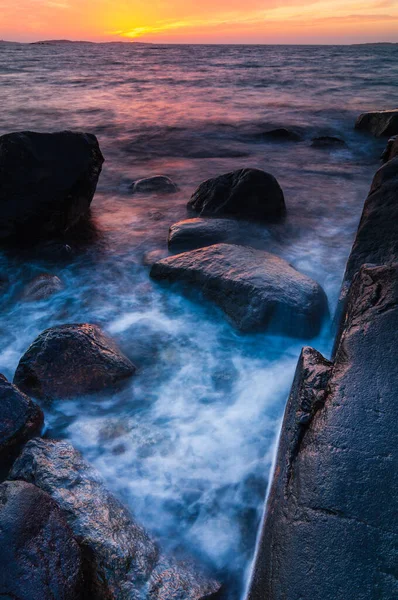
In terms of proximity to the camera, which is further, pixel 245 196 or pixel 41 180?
pixel 245 196

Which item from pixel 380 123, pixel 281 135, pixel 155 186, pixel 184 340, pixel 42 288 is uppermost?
pixel 380 123

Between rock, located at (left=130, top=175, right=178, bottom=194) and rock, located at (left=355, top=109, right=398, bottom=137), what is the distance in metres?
5.89

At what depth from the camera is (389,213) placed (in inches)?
146

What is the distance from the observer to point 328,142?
10227 millimetres

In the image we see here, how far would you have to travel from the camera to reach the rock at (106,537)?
189cm

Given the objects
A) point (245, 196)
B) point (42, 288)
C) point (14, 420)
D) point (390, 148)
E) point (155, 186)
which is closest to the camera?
point (14, 420)

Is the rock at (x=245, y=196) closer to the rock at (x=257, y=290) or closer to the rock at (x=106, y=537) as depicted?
the rock at (x=257, y=290)

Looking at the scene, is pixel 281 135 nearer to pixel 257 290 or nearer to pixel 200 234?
pixel 200 234

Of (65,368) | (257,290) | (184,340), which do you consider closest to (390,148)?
Answer: (257,290)

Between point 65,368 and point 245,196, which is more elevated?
point 245,196

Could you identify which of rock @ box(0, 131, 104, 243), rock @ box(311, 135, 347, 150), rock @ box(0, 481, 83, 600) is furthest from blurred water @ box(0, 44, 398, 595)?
rock @ box(0, 481, 83, 600)

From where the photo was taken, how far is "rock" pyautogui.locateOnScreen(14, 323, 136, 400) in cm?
311

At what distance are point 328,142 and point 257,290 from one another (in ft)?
25.7

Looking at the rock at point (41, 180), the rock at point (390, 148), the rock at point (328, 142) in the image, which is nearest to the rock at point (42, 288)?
the rock at point (41, 180)
